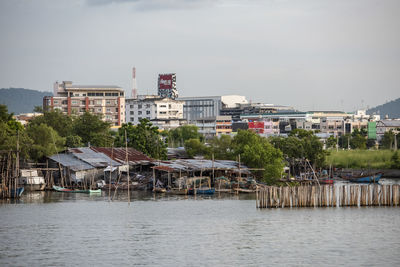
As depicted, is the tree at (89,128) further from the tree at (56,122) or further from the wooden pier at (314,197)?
the wooden pier at (314,197)

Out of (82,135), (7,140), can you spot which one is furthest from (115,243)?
(82,135)

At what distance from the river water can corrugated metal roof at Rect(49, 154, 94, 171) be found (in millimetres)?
12326

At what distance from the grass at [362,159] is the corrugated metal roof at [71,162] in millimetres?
43120

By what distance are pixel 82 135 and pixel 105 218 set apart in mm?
45787

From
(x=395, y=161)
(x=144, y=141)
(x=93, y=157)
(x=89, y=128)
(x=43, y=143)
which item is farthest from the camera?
(x=395, y=161)

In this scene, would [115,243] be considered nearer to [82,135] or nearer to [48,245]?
[48,245]

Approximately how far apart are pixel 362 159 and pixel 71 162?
48.6 m

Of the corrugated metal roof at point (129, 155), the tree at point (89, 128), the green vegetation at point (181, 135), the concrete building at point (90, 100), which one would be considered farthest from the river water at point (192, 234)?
the concrete building at point (90, 100)

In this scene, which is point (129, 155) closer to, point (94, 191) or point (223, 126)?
point (94, 191)

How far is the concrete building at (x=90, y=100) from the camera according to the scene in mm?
147500

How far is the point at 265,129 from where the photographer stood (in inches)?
6708

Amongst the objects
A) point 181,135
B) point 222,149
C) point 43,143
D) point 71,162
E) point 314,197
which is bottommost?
point 314,197

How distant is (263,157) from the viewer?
7006cm

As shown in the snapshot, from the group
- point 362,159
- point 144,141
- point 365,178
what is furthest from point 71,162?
point 362,159
